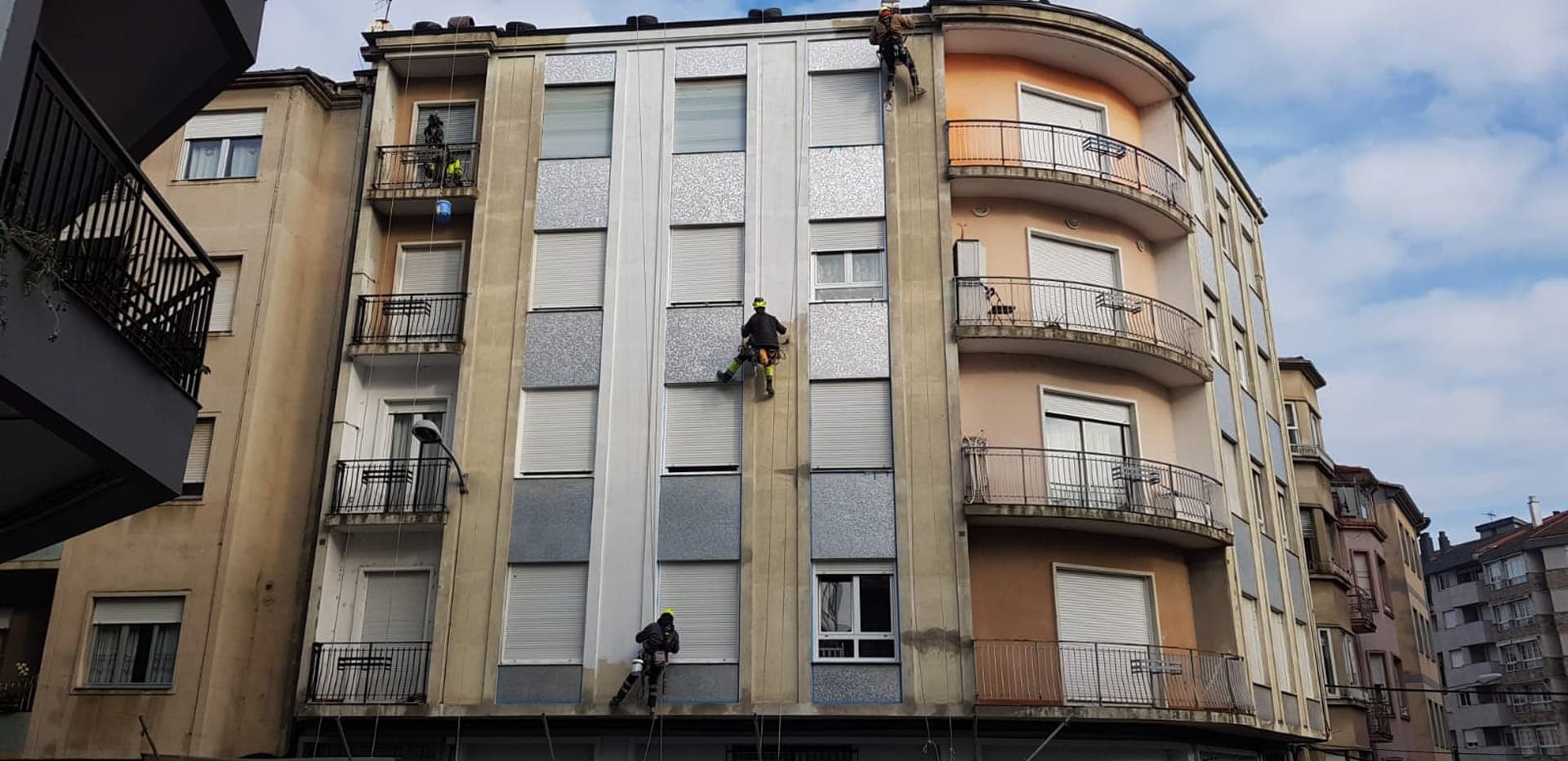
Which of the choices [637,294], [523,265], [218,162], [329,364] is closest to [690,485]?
[637,294]

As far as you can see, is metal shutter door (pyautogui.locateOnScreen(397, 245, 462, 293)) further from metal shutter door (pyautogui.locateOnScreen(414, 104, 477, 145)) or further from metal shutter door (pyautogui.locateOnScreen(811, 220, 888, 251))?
metal shutter door (pyautogui.locateOnScreen(811, 220, 888, 251))

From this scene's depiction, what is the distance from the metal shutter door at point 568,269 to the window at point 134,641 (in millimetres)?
7629

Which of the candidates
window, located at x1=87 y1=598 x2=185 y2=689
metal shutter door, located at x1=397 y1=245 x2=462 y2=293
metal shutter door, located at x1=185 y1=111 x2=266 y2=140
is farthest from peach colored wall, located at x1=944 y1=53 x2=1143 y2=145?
window, located at x1=87 y1=598 x2=185 y2=689

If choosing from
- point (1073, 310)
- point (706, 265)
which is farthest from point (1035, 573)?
point (706, 265)

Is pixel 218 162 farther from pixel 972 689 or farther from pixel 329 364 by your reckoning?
pixel 972 689

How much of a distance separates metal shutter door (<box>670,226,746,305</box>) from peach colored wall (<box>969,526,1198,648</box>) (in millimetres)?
5788

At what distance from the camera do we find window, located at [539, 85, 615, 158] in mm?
24000

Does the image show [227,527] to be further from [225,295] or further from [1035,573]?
[1035,573]

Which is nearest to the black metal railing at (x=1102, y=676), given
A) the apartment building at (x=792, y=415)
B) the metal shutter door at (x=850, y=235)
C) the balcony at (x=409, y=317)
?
the apartment building at (x=792, y=415)

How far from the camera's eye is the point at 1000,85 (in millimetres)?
24375

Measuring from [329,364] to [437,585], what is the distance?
4792mm

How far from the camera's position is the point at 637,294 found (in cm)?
2262

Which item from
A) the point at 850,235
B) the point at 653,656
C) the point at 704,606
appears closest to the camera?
the point at 653,656

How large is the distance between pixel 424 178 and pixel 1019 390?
11.4 metres
